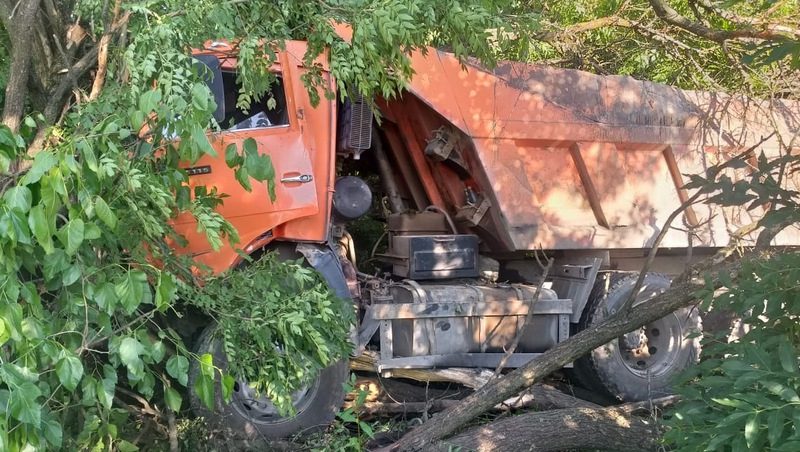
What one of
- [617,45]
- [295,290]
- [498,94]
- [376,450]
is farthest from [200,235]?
[617,45]

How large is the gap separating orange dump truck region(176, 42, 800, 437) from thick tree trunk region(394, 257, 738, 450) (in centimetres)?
58

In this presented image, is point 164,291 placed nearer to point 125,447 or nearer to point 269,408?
point 125,447

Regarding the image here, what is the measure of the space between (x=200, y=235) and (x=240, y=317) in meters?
1.08

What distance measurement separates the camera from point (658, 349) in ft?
19.0

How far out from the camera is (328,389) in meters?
4.51

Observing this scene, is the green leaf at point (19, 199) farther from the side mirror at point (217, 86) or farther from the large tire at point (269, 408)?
the large tire at point (269, 408)

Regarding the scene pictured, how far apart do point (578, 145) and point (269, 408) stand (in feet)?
9.53

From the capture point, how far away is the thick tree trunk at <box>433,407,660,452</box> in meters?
3.89

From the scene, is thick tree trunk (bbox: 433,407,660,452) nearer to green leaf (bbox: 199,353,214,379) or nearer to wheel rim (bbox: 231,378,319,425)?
wheel rim (bbox: 231,378,319,425)

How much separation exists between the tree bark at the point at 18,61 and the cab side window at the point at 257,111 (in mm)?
1177

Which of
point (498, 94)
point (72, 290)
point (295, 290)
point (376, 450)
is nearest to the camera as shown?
point (72, 290)

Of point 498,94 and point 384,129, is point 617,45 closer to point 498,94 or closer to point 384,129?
point 498,94

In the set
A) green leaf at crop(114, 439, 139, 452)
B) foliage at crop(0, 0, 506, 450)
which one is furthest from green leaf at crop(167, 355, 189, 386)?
green leaf at crop(114, 439, 139, 452)

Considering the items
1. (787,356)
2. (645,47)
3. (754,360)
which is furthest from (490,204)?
(787,356)
